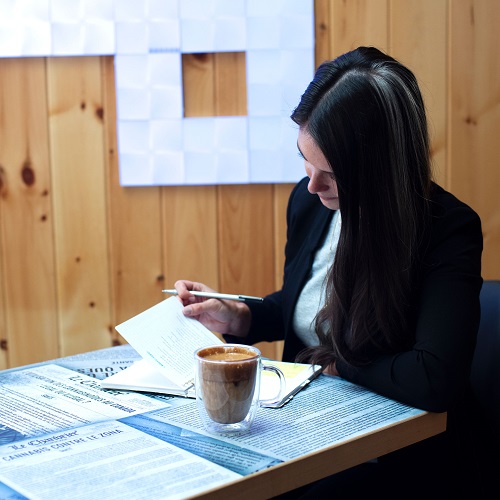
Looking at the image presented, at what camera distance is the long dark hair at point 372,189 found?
1.22 metres

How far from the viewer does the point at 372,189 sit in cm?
125

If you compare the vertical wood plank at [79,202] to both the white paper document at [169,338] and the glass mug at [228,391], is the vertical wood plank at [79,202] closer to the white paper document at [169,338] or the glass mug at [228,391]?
the white paper document at [169,338]

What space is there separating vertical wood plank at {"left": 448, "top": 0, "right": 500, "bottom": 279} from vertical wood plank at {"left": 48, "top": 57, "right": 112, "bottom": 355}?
3.31ft

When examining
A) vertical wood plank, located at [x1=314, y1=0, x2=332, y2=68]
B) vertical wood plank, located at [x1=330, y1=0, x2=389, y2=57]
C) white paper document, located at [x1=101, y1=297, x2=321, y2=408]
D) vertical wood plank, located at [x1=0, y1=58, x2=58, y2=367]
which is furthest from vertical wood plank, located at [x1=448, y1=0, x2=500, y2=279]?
vertical wood plank, located at [x1=0, y1=58, x2=58, y2=367]

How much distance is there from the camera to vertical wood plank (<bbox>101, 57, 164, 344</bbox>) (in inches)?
81.1

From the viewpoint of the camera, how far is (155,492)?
0.76 meters

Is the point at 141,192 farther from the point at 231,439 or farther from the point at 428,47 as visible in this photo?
the point at 231,439

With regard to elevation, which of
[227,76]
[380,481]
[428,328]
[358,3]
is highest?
[358,3]

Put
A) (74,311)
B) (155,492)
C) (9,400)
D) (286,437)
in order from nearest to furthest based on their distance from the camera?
(155,492) → (286,437) → (9,400) → (74,311)

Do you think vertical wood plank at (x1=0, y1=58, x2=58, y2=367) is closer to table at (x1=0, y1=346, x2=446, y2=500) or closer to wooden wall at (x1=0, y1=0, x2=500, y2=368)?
wooden wall at (x1=0, y1=0, x2=500, y2=368)

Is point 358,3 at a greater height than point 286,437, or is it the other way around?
point 358,3

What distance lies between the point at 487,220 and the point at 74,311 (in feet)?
4.02

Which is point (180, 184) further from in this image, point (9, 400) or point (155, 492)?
point (155, 492)

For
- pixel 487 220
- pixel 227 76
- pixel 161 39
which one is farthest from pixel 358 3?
pixel 487 220
